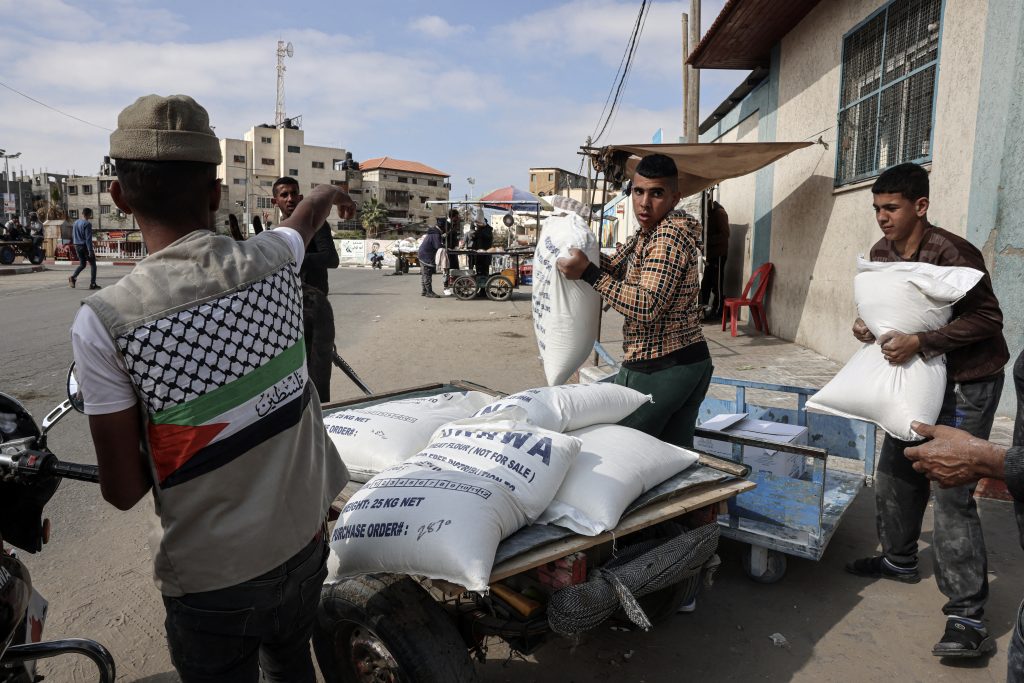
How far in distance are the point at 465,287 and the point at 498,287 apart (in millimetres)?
745

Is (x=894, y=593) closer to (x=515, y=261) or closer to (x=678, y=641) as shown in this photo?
(x=678, y=641)

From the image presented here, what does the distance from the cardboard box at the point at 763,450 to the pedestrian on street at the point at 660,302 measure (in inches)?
19.7

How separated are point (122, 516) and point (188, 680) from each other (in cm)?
269

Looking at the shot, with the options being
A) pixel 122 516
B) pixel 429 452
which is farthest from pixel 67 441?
pixel 429 452

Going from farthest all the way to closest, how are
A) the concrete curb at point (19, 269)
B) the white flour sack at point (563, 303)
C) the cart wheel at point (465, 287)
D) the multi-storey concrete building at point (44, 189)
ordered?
1. the multi-storey concrete building at point (44, 189)
2. the concrete curb at point (19, 269)
3. the cart wheel at point (465, 287)
4. the white flour sack at point (563, 303)

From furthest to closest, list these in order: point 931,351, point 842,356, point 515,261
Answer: point 515,261 → point 842,356 → point 931,351

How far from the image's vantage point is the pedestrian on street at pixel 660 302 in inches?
105

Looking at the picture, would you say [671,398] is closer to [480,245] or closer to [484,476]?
[484,476]

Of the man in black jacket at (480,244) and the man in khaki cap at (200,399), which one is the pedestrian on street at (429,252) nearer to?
the man in black jacket at (480,244)

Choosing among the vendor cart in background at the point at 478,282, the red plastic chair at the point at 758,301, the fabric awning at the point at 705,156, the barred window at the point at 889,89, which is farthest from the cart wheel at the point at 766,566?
the vendor cart in background at the point at 478,282

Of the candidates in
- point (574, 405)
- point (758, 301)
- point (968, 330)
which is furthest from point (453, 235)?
point (968, 330)

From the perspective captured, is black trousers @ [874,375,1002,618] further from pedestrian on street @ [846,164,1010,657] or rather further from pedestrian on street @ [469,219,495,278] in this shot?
pedestrian on street @ [469,219,495,278]

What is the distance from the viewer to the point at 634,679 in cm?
240

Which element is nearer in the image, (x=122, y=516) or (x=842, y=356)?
(x=122, y=516)
